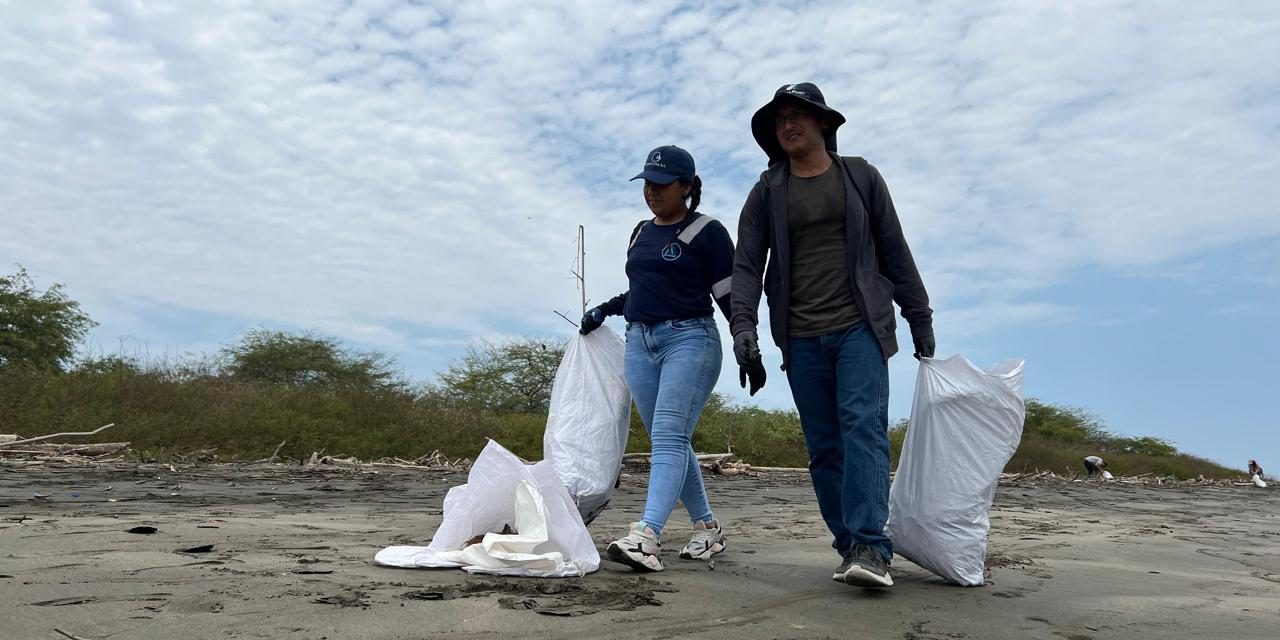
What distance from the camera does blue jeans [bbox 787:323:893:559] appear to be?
353cm

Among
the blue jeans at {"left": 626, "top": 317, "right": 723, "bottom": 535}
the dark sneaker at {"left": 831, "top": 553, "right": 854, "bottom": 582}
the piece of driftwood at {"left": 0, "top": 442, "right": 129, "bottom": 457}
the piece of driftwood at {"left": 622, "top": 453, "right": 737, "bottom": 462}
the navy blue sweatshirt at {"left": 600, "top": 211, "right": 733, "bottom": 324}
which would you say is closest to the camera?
the dark sneaker at {"left": 831, "top": 553, "right": 854, "bottom": 582}

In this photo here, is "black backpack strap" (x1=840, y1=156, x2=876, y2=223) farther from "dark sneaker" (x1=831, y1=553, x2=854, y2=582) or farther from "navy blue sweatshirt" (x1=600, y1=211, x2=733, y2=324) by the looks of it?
"dark sneaker" (x1=831, y1=553, x2=854, y2=582)

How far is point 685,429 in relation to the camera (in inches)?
158

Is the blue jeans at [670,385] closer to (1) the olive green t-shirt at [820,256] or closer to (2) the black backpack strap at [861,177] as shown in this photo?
(1) the olive green t-shirt at [820,256]

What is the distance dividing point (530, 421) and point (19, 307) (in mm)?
11623

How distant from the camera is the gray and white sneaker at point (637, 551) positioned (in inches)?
139

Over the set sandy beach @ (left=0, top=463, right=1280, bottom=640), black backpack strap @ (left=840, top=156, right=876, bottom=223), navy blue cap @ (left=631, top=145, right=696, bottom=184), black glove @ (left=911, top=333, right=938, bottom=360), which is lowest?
sandy beach @ (left=0, top=463, right=1280, bottom=640)

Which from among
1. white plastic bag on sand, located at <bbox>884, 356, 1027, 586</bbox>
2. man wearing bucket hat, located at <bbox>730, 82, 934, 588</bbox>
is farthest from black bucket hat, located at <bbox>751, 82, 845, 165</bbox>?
white plastic bag on sand, located at <bbox>884, 356, 1027, 586</bbox>

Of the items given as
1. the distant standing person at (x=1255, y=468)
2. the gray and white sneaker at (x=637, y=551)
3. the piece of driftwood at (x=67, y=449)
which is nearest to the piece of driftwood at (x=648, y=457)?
the piece of driftwood at (x=67, y=449)

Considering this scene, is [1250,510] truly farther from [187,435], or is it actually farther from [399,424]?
[187,435]

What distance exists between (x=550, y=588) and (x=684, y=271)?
154 cm

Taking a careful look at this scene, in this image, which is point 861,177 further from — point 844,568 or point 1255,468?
point 1255,468

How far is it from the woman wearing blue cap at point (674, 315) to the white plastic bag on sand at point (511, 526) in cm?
46

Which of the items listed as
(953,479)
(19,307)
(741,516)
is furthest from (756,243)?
(19,307)
